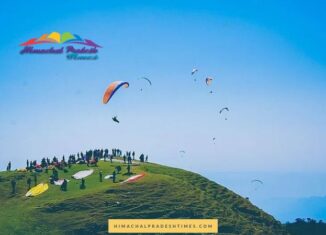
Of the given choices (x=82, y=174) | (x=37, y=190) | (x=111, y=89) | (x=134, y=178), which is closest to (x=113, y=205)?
(x=134, y=178)

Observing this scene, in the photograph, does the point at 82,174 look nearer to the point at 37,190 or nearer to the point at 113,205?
the point at 37,190

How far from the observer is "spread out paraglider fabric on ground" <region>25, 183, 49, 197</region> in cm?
7646

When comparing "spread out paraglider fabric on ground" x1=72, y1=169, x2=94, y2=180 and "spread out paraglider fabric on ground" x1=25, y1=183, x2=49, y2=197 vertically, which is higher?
"spread out paraglider fabric on ground" x1=72, y1=169, x2=94, y2=180

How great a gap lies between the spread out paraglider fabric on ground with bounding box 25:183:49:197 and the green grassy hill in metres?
0.93

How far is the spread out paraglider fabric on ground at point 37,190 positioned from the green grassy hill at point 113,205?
36.7 inches

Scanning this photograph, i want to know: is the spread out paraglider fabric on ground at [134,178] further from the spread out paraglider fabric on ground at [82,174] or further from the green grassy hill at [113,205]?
the spread out paraglider fabric on ground at [82,174]

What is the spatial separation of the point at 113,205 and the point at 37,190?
14.2 meters

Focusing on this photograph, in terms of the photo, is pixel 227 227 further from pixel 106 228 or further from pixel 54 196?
pixel 54 196

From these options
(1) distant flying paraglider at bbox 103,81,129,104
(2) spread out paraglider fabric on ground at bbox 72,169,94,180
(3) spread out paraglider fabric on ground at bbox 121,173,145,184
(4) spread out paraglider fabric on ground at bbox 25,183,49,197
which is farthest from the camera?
(2) spread out paraglider fabric on ground at bbox 72,169,94,180

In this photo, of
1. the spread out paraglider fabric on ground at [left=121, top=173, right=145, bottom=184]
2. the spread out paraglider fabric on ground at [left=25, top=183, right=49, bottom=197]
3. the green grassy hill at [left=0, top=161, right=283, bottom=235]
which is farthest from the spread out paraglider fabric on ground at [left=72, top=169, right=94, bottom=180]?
the spread out paraglider fabric on ground at [left=121, top=173, right=145, bottom=184]

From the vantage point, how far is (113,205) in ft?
Result: 238

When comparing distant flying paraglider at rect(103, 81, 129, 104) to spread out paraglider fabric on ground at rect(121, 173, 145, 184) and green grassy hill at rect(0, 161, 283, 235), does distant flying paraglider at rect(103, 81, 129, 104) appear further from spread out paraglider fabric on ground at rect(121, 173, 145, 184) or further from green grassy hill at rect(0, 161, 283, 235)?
spread out paraglider fabric on ground at rect(121, 173, 145, 184)

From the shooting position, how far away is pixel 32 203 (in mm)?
72625

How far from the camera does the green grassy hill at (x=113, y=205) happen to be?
6719 cm
